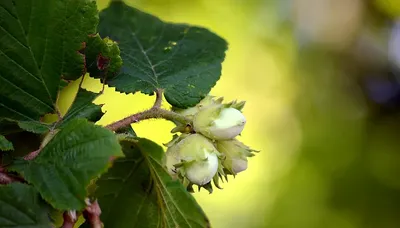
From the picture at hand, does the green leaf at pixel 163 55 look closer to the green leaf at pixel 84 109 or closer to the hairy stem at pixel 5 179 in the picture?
the green leaf at pixel 84 109

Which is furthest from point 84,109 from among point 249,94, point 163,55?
point 249,94

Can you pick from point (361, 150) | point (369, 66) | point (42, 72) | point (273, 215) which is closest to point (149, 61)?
point (42, 72)

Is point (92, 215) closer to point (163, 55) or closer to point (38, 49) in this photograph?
point (38, 49)

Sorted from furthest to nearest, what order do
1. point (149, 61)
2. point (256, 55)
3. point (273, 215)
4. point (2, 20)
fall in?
point (256, 55) → point (273, 215) → point (149, 61) → point (2, 20)

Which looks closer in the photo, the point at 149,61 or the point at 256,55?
the point at 149,61

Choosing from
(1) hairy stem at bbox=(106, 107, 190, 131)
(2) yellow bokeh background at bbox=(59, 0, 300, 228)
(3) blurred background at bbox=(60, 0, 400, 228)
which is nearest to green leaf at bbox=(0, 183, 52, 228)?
(1) hairy stem at bbox=(106, 107, 190, 131)

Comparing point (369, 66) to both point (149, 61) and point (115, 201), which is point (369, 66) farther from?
point (115, 201)
